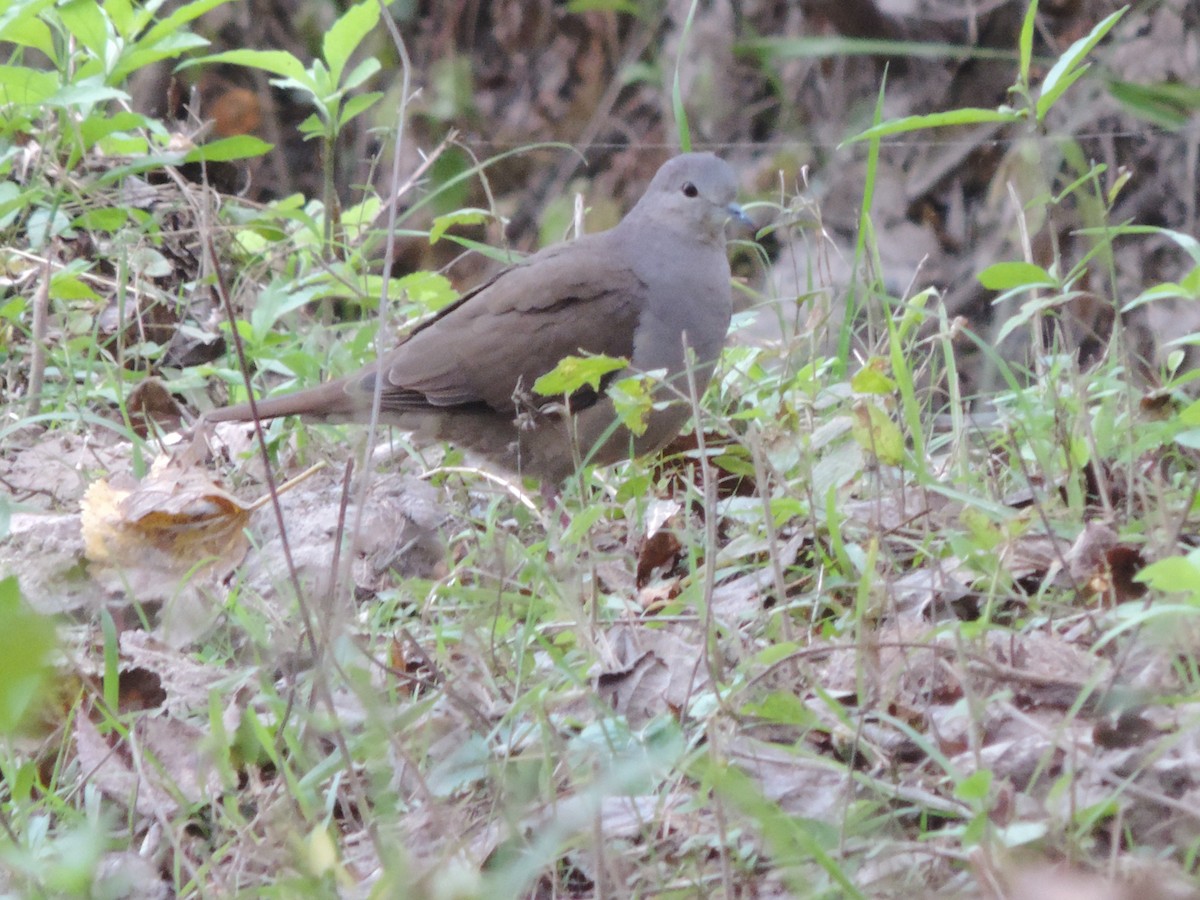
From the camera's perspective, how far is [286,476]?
409 centimetres

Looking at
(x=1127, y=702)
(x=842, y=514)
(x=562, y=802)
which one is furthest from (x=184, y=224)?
(x=1127, y=702)

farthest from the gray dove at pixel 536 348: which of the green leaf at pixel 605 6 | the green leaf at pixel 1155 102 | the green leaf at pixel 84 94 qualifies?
the green leaf at pixel 605 6

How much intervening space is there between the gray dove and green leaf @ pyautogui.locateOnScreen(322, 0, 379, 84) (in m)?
0.81

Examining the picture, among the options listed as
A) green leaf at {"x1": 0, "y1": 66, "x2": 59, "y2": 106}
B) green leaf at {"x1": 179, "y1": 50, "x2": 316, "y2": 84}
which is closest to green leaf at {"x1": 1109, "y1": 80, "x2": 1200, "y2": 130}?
green leaf at {"x1": 179, "y1": 50, "x2": 316, "y2": 84}

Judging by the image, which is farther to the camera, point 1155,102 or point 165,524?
point 1155,102

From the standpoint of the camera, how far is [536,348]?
4184mm

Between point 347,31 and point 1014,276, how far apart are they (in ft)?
8.10

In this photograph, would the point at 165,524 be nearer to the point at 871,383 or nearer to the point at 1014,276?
the point at 871,383

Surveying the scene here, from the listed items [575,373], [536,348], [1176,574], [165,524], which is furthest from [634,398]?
[536,348]

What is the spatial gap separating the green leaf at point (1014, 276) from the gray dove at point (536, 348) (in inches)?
54.7

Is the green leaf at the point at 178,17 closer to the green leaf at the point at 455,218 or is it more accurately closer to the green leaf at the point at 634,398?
the green leaf at the point at 455,218

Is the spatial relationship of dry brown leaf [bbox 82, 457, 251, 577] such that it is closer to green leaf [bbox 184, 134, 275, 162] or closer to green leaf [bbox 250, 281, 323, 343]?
green leaf [bbox 250, 281, 323, 343]

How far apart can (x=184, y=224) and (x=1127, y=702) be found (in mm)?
3955

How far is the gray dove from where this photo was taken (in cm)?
409
